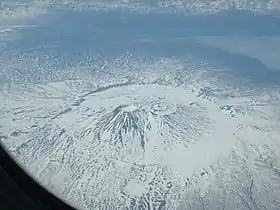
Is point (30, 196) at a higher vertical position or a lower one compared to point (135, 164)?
higher

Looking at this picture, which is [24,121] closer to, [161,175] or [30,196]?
[161,175]

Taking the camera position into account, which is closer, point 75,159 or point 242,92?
point 75,159

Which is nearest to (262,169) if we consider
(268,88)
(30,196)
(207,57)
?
(268,88)

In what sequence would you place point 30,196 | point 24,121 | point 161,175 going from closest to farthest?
1. point 30,196
2. point 161,175
3. point 24,121

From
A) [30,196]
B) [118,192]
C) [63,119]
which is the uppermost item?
[30,196]

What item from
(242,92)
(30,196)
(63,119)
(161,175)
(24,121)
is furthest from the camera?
(242,92)

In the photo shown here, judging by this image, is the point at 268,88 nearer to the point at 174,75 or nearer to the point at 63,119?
the point at 174,75
